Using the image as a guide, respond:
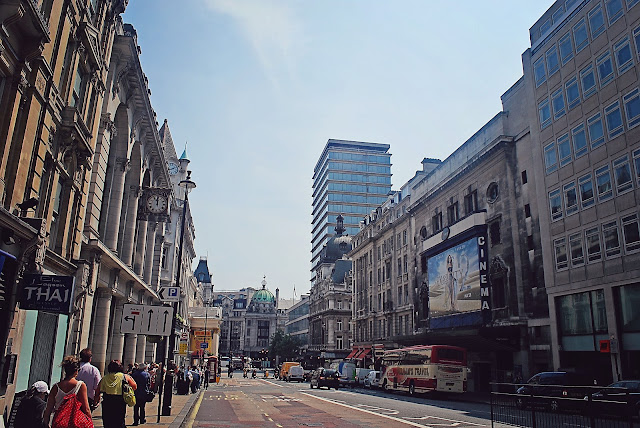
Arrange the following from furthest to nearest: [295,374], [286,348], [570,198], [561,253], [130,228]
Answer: [286,348] → [295,374] → [561,253] → [570,198] → [130,228]

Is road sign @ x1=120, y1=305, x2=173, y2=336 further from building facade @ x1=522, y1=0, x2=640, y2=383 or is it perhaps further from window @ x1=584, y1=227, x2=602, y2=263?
window @ x1=584, y1=227, x2=602, y2=263

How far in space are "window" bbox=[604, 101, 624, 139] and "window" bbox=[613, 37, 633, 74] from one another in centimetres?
192

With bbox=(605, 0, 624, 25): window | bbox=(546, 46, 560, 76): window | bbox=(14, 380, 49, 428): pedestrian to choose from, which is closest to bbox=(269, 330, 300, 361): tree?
bbox=(546, 46, 560, 76): window

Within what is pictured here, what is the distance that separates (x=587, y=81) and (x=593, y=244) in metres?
9.77

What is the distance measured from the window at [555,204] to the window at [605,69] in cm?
711

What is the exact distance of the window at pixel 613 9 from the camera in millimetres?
Result: 29438

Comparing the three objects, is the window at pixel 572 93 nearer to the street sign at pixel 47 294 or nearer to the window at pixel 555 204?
the window at pixel 555 204

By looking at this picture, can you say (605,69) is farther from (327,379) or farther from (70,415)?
(70,415)

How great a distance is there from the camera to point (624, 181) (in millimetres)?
28078

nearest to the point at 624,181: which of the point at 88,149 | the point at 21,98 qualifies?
the point at 88,149

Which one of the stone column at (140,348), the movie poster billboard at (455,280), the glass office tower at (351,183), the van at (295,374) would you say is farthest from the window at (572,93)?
the glass office tower at (351,183)

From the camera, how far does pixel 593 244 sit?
3006 centimetres

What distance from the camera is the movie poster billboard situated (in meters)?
42.2

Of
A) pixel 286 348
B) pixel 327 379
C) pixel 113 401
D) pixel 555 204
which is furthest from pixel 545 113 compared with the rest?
pixel 286 348
